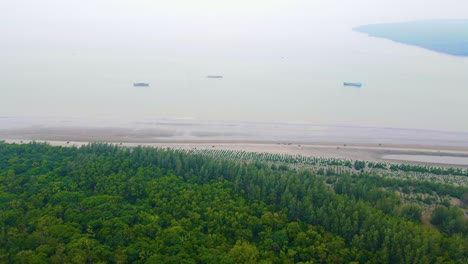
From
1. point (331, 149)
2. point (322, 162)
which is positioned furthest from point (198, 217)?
point (331, 149)

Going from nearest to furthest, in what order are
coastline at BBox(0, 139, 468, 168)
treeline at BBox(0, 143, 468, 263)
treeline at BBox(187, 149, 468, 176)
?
treeline at BBox(0, 143, 468, 263) < treeline at BBox(187, 149, 468, 176) < coastline at BBox(0, 139, 468, 168)

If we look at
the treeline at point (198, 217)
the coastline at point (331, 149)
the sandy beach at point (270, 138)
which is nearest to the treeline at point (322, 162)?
the coastline at point (331, 149)

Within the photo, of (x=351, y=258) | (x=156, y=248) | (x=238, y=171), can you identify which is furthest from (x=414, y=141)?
(x=156, y=248)

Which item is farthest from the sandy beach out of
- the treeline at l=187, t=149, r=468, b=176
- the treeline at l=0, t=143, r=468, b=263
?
the treeline at l=0, t=143, r=468, b=263

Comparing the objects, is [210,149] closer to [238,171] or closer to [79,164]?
[238,171]

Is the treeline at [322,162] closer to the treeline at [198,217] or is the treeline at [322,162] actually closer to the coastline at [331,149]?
the coastline at [331,149]

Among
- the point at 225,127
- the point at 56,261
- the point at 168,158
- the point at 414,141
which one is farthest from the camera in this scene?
the point at 225,127

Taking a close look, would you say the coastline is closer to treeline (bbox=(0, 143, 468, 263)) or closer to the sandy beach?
the sandy beach

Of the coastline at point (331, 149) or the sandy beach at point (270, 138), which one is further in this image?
the sandy beach at point (270, 138)
